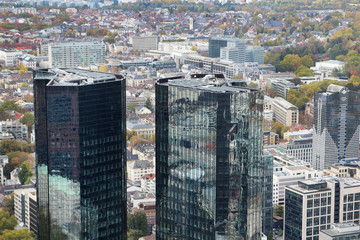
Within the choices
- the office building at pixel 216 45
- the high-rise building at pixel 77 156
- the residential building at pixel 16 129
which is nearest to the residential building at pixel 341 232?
the high-rise building at pixel 77 156

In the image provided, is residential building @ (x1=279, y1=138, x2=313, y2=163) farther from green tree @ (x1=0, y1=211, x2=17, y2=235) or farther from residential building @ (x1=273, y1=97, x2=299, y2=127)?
green tree @ (x1=0, y1=211, x2=17, y2=235)

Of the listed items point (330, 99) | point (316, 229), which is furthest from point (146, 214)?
point (330, 99)

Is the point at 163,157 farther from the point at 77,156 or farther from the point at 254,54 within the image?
the point at 254,54

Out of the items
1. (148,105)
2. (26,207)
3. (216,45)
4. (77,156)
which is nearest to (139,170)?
(26,207)

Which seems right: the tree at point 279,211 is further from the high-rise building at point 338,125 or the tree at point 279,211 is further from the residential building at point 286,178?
the high-rise building at point 338,125

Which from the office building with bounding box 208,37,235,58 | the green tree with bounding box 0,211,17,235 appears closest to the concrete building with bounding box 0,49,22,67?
the office building with bounding box 208,37,235,58
